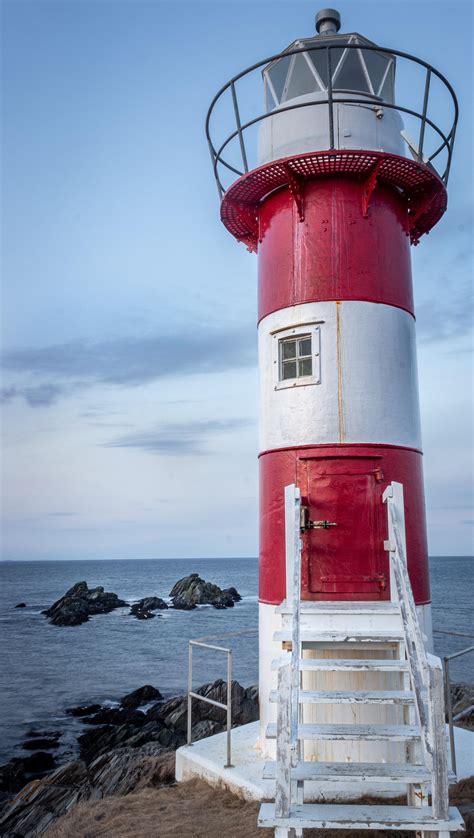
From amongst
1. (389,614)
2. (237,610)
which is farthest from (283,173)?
(237,610)

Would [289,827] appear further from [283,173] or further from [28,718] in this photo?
[28,718]

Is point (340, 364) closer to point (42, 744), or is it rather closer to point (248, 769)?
point (248, 769)

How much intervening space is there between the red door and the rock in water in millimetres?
17376

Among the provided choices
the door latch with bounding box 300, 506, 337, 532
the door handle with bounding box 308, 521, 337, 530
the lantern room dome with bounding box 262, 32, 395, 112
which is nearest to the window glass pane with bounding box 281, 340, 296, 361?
the door latch with bounding box 300, 506, 337, 532

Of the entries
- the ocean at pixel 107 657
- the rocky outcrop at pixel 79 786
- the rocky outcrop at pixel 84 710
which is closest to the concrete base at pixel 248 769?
the rocky outcrop at pixel 79 786

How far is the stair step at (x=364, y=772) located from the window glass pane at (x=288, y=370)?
4.75 metres

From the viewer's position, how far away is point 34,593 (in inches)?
3152

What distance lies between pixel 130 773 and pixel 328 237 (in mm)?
10131

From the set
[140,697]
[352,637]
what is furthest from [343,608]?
[140,697]

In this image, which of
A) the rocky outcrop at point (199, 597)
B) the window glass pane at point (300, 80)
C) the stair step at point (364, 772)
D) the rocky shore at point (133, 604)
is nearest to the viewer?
the stair step at point (364, 772)

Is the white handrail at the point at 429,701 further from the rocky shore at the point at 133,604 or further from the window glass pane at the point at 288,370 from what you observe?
the rocky shore at the point at 133,604

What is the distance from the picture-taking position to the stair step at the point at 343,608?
22.4 ft

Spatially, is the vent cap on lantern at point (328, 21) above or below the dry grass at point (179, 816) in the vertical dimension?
above

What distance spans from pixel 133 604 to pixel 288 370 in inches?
2295
